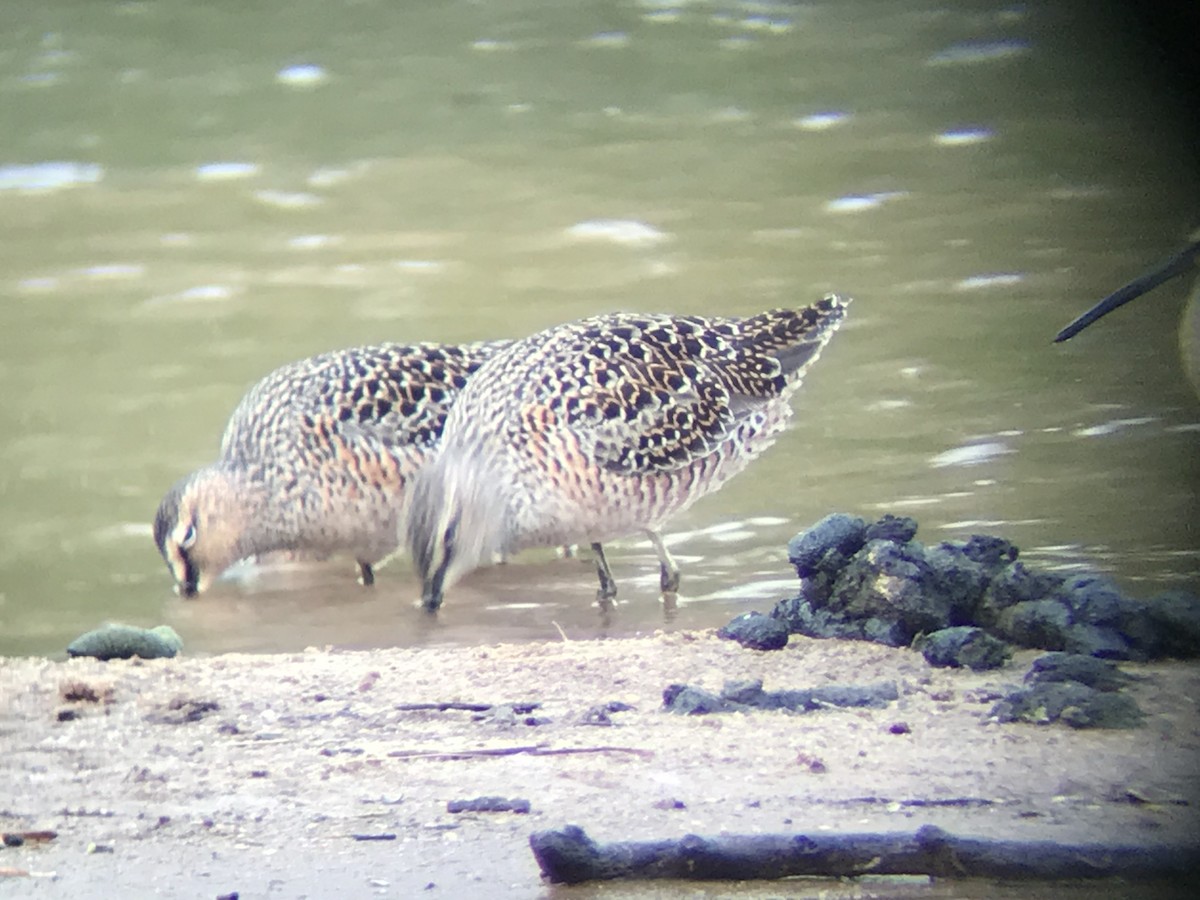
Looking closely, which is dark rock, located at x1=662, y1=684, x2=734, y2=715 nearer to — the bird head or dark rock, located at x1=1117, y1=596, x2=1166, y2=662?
dark rock, located at x1=1117, y1=596, x2=1166, y2=662

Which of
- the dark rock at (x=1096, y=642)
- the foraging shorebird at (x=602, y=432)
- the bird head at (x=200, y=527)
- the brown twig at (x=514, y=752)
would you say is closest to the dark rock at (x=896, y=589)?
the dark rock at (x=1096, y=642)

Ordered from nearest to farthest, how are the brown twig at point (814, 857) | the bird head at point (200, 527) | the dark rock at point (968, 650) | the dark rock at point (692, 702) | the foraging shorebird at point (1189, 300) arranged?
the brown twig at point (814, 857), the dark rock at point (692, 702), the dark rock at point (968, 650), the foraging shorebird at point (1189, 300), the bird head at point (200, 527)

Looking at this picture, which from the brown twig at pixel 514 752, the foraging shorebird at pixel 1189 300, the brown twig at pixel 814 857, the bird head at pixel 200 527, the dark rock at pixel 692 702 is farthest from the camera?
the bird head at pixel 200 527

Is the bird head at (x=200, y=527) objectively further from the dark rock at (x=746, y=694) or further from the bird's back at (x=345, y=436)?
the dark rock at (x=746, y=694)

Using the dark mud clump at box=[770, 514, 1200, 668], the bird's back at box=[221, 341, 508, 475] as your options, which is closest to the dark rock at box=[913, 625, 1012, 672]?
the dark mud clump at box=[770, 514, 1200, 668]

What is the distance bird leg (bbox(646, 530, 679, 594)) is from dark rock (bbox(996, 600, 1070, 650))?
709mm

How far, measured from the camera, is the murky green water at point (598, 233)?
3.45 m

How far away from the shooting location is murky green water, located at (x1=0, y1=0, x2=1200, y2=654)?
11.3ft

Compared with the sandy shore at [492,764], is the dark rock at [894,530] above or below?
above

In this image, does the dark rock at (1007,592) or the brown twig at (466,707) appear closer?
the brown twig at (466,707)

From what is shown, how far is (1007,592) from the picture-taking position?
11.1ft

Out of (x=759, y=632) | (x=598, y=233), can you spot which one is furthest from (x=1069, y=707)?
(x=598, y=233)

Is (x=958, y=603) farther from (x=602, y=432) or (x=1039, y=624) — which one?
(x=602, y=432)

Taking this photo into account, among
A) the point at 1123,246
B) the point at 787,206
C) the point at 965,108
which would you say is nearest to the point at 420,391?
the point at 787,206
